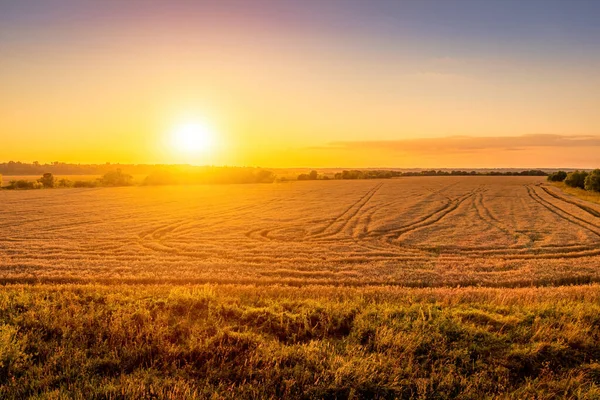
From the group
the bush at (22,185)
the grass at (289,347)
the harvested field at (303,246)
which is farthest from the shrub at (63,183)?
the grass at (289,347)

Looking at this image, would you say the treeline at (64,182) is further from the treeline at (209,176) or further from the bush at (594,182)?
the bush at (594,182)

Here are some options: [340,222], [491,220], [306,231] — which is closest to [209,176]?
[340,222]

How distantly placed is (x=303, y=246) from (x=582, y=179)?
7724 cm

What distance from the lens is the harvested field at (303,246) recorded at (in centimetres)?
1680

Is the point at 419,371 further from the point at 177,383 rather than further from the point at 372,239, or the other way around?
the point at 372,239

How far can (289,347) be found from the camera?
8.06 m

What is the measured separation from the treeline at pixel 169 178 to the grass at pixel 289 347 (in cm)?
8616

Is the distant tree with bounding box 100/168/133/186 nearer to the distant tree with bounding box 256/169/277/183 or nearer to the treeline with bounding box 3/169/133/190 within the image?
the treeline with bounding box 3/169/133/190

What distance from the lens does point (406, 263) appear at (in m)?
19.4

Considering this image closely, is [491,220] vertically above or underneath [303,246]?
above

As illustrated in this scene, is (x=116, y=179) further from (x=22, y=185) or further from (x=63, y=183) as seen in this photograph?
(x=22, y=185)

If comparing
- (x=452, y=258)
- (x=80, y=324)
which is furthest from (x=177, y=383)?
(x=452, y=258)

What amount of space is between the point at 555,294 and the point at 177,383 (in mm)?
12297

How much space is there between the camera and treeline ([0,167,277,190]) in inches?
3305
